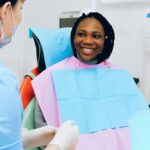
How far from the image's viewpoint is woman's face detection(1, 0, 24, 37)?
93 cm

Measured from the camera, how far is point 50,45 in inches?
74.0

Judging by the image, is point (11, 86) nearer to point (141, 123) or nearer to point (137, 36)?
point (141, 123)

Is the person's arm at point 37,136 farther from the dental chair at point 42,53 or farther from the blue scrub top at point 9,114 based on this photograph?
the dental chair at point 42,53

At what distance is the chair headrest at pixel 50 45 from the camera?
6.02 feet

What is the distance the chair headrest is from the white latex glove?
80 cm

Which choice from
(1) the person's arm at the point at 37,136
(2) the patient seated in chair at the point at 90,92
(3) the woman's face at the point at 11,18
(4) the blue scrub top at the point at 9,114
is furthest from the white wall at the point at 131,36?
(4) the blue scrub top at the point at 9,114

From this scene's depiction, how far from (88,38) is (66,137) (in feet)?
3.14

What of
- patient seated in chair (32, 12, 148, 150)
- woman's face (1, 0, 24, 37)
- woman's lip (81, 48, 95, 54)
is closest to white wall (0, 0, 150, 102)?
patient seated in chair (32, 12, 148, 150)

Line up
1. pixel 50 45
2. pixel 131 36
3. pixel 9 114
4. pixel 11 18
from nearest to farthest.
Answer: pixel 9 114, pixel 11 18, pixel 50 45, pixel 131 36

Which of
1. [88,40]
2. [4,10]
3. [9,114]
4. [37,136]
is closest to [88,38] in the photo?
[88,40]

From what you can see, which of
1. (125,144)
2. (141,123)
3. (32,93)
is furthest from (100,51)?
(141,123)

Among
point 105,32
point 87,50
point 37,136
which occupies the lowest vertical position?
point 37,136

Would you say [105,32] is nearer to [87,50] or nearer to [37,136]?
[87,50]

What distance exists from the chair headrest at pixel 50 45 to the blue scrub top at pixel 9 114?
3.07 feet
